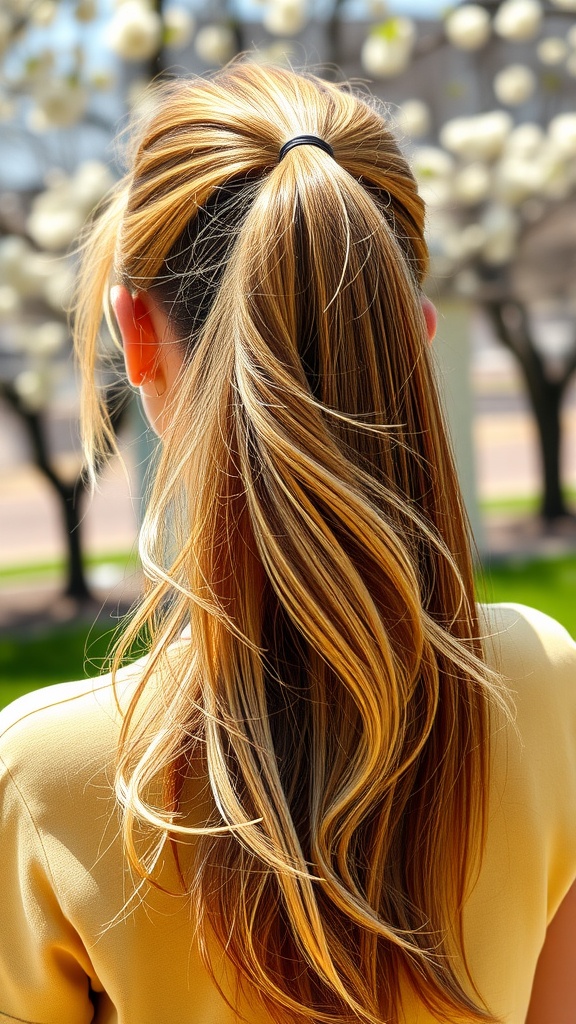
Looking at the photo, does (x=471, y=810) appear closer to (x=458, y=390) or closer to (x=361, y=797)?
(x=361, y=797)

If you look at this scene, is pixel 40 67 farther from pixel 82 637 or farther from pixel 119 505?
pixel 119 505

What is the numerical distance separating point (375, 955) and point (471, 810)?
18cm

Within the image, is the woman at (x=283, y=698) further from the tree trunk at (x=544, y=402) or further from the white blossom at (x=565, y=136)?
the tree trunk at (x=544, y=402)

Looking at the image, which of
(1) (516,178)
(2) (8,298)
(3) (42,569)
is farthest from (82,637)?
(1) (516,178)

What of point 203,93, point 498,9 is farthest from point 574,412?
point 203,93

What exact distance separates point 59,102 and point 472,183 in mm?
2039

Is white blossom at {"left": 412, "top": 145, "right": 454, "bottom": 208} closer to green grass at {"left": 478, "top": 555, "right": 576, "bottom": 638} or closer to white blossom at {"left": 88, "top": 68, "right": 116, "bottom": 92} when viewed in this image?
white blossom at {"left": 88, "top": 68, "right": 116, "bottom": 92}

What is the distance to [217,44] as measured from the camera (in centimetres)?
450

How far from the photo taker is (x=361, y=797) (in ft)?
3.19

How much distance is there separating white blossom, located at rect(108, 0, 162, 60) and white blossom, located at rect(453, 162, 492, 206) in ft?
5.96

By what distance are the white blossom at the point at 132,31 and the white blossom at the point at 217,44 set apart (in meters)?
0.74

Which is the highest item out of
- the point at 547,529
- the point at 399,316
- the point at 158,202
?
the point at 158,202

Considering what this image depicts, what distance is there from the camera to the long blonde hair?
95cm

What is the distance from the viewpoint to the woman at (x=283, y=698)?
3.12ft
